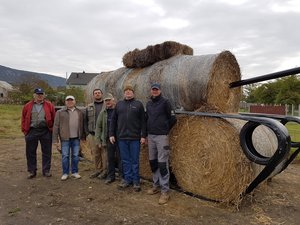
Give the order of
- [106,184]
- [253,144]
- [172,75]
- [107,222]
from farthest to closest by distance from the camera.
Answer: [106,184] → [172,75] → [253,144] → [107,222]

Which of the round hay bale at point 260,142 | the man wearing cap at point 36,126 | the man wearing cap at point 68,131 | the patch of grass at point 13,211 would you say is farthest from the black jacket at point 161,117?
the man wearing cap at point 36,126

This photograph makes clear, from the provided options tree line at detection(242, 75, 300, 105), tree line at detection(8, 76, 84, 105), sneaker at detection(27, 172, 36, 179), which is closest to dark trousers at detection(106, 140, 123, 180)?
sneaker at detection(27, 172, 36, 179)

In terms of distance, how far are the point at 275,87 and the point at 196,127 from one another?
112 feet

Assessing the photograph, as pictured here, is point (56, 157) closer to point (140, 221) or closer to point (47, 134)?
point (47, 134)

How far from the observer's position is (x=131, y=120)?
6.25 meters

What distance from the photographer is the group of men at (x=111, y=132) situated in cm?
593

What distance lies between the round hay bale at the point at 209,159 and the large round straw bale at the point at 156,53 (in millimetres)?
1429

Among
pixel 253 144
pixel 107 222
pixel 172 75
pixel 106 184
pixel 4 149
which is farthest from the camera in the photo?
pixel 4 149

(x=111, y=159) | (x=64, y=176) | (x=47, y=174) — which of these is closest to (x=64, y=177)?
(x=64, y=176)

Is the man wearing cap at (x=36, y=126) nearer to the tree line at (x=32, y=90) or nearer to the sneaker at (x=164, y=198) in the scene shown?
the sneaker at (x=164, y=198)

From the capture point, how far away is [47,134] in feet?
24.4

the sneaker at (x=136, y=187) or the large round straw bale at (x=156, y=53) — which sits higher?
the large round straw bale at (x=156, y=53)

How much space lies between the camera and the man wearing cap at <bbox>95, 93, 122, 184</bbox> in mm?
6898

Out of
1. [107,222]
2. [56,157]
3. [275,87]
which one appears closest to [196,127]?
[107,222]
